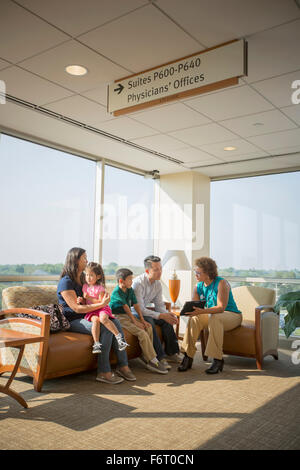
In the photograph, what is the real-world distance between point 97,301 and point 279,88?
2.70 m

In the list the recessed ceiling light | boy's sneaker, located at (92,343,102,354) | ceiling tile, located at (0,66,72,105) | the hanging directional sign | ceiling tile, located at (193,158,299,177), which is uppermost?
ceiling tile, located at (0,66,72,105)

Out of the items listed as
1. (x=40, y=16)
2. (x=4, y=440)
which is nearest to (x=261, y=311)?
(x=4, y=440)

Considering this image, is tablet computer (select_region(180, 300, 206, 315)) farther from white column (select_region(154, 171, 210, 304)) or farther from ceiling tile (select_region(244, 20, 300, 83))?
white column (select_region(154, 171, 210, 304))

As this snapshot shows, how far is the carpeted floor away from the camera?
261 cm

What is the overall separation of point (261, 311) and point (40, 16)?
11.9 ft

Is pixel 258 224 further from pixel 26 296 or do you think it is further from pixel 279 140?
pixel 26 296

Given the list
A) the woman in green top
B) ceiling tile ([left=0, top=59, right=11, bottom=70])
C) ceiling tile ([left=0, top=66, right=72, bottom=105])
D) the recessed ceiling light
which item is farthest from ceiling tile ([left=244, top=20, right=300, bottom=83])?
the woman in green top

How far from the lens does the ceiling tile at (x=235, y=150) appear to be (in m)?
5.59

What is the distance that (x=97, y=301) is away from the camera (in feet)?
13.8

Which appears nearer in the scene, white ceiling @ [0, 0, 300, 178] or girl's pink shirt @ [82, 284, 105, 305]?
white ceiling @ [0, 0, 300, 178]

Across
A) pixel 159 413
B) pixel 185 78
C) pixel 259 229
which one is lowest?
pixel 159 413

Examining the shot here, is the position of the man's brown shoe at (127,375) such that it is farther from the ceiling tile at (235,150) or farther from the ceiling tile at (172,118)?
the ceiling tile at (235,150)

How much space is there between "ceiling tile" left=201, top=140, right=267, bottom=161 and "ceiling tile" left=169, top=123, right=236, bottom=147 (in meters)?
0.19

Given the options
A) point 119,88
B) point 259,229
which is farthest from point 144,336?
point 259,229
